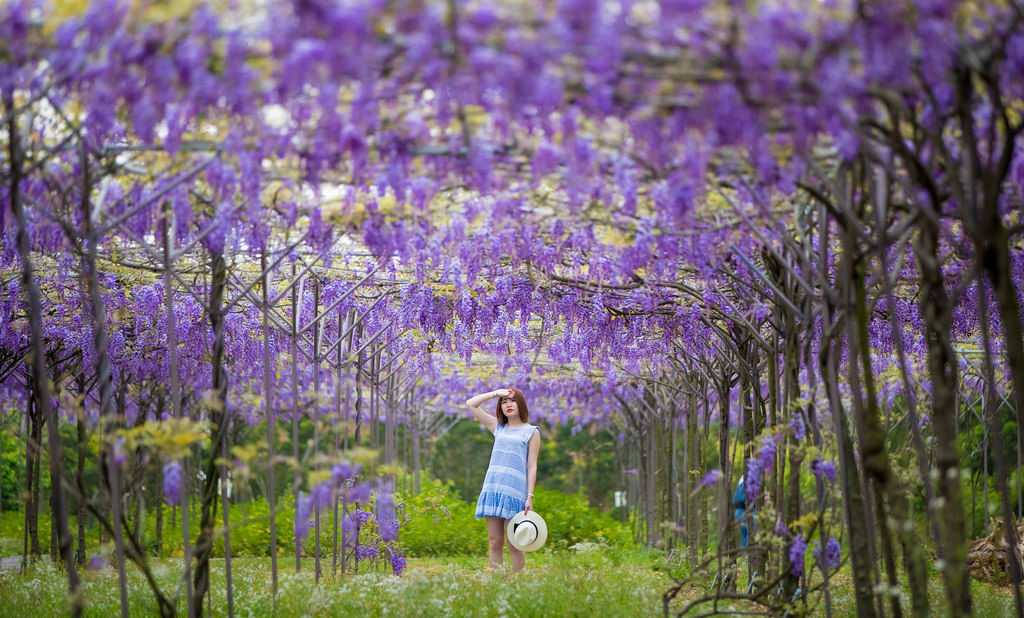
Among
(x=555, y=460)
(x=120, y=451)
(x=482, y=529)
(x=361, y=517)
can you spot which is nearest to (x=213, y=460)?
(x=120, y=451)

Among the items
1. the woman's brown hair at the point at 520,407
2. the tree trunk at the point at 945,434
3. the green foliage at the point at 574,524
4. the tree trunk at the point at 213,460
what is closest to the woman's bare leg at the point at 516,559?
the woman's brown hair at the point at 520,407

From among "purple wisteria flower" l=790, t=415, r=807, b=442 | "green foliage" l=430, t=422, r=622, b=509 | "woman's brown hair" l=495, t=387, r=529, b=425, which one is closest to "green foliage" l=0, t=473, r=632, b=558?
"woman's brown hair" l=495, t=387, r=529, b=425

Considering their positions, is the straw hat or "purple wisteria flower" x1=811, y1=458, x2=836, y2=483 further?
the straw hat

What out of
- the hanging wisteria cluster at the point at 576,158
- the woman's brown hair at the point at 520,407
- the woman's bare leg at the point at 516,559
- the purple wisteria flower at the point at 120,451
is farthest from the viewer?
the woman's brown hair at the point at 520,407

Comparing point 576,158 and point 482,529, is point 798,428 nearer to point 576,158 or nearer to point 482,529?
point 576,158

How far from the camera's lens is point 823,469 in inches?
185

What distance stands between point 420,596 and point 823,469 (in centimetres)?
257

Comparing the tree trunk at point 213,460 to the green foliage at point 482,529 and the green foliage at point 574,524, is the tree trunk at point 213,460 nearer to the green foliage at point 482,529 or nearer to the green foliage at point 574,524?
the green foliage at point 482,529

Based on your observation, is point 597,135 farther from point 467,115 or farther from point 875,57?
point 875,57

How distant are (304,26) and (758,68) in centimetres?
164

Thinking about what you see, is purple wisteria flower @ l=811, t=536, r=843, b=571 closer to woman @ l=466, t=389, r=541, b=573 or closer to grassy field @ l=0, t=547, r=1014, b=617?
grassy field @ l=0, t=547, r=1014, b=617

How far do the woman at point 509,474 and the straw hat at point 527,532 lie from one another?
219mm

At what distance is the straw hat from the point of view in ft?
22.0

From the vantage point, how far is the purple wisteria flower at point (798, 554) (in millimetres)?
4449
